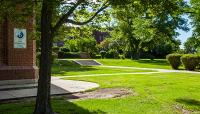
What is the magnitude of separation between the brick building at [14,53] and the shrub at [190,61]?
16.8 metres

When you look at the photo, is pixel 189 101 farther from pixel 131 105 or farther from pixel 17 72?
pixel 17 72

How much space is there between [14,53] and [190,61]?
57.7 feet

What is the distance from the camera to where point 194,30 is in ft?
59.2

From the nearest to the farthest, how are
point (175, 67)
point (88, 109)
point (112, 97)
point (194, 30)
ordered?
point (88, 109), point (112, 97), point (194, 30), point (175, 67)

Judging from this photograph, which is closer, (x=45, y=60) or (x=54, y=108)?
(x=45, y=60)

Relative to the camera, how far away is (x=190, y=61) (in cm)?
3100

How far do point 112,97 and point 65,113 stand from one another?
344cm

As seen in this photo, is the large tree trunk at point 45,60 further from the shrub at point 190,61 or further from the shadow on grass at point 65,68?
the shrub at point 190,61

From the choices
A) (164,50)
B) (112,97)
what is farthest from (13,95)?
(164,50)

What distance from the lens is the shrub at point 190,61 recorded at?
101 ft

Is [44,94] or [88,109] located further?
[88,109]

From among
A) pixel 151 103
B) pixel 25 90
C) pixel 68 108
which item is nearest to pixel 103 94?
pixel 151 103

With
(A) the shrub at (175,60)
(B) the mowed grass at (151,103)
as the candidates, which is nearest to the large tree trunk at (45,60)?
(B) the mowed grass at (151,103)

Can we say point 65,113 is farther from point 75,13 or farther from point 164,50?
point 164,50
